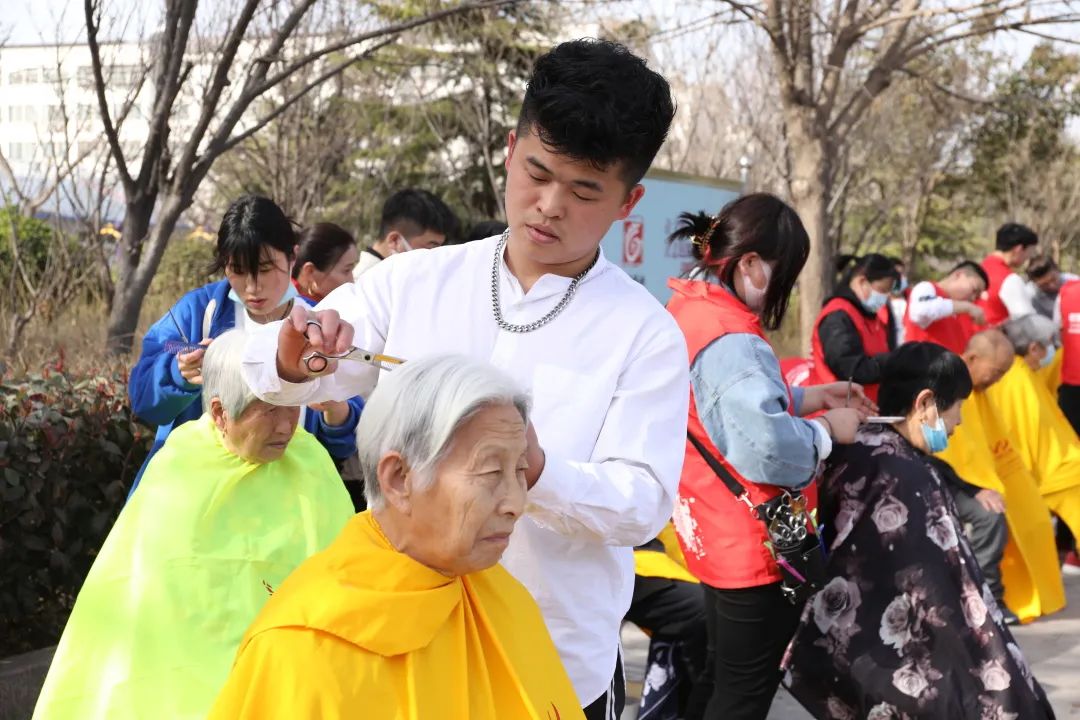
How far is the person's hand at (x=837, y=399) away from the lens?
173 inches

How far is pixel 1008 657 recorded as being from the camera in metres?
4.15


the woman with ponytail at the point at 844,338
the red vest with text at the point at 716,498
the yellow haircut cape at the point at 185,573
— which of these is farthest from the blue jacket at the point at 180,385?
the woman with ponytail at the point at 844,338

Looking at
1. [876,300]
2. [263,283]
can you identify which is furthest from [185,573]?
[876,300]

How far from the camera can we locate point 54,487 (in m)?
5.21

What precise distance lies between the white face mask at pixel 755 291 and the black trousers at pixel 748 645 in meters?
0.84

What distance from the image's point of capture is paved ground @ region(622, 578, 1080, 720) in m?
5.76

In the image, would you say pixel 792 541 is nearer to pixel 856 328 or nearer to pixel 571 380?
pixel 571 380

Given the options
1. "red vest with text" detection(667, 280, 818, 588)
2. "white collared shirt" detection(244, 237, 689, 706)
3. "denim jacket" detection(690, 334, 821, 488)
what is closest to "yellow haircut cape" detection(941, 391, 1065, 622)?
"red vest with text" detection(667, 280, 818, 588)

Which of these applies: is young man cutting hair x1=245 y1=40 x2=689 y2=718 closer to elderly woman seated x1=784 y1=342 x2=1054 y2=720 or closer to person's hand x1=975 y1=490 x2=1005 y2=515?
elderly woman seated x1=784 y1=342 x2=1054 y2=720

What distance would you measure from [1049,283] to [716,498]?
7669mm

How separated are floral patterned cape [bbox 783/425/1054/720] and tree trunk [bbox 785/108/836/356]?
769 cm

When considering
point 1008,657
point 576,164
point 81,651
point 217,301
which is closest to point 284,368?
point 576,164

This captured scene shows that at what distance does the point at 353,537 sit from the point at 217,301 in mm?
2330

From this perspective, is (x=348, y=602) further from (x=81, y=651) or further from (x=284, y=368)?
(x=81, y=651)
